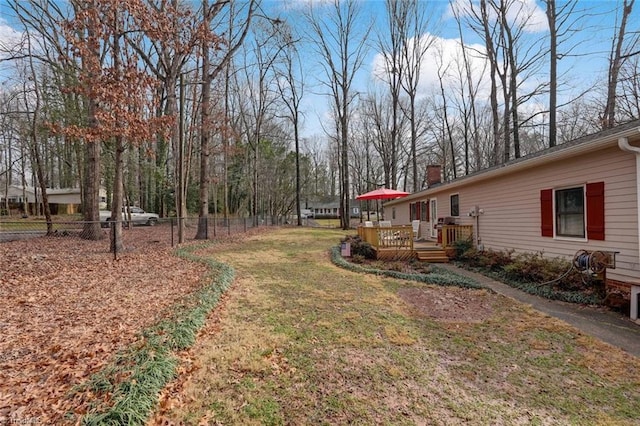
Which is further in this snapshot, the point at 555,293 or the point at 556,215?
A: the point at 556,215

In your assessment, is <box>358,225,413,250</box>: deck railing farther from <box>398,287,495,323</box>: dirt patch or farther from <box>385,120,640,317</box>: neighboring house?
<box>398,287,495,323</box>: dirt patch

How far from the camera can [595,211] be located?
19.6ft

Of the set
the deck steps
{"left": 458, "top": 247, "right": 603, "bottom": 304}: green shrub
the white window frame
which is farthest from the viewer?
the deck steps

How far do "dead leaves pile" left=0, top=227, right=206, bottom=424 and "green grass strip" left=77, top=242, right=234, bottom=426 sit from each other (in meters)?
0.17

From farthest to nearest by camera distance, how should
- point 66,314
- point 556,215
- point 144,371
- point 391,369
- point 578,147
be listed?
point 556,215 < point 578,147 < point 66,314 < point 391,369 < point 144,371

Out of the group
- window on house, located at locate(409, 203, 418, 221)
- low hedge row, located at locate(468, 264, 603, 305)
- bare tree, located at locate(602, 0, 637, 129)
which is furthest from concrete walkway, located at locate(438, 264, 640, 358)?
bare tree, located at locate(602, 0, 637, 129)

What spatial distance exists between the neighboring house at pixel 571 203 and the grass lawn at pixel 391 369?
2233 mm

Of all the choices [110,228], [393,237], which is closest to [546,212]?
[393,237]

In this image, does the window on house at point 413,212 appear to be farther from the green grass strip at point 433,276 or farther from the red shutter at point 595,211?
the red shutter at point 595,211

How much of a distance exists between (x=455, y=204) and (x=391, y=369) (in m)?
10.2

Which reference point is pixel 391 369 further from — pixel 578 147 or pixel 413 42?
pixel 413 42

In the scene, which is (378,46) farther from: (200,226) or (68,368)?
(68,368)

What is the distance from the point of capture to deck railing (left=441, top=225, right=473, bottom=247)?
411 inches

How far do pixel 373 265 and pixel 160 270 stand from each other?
17.9 ft
